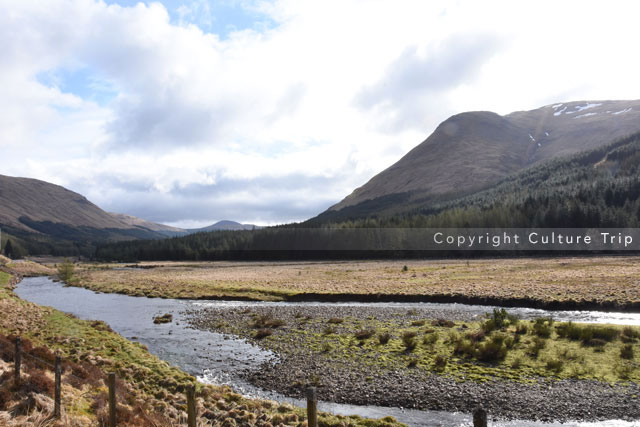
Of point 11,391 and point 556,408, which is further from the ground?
point 11,391

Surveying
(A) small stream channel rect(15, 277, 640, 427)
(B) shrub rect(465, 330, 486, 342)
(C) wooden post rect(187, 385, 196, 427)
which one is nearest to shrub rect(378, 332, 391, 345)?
(B) shrub rect(465, 330, 486, 342)

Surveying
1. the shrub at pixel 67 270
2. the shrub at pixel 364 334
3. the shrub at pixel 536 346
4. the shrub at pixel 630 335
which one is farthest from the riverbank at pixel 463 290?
the shrub at pixel 364 334

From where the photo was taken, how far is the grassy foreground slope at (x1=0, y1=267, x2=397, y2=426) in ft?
41.3

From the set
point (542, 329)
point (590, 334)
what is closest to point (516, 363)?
point (542, 329)

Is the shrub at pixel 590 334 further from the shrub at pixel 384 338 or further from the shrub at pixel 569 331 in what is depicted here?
the shrub at pixel 384 338

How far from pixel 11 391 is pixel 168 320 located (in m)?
28.9

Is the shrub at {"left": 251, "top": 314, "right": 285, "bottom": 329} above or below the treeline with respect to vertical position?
below

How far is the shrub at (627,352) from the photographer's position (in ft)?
70.0

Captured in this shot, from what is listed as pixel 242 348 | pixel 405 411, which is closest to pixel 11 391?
pixel 405 411

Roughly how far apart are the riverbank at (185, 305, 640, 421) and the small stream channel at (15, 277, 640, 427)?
71 cm

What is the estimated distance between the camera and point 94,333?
29.2 m

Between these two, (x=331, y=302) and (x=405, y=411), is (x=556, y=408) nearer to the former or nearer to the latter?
(x=405, y=411)

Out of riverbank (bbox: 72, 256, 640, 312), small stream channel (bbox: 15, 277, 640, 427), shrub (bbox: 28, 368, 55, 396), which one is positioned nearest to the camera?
shrub (bbox: 28, 368, 55, 396)

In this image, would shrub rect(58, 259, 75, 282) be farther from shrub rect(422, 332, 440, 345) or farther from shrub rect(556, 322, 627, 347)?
shrub rect(556, 322, 627, 347)
